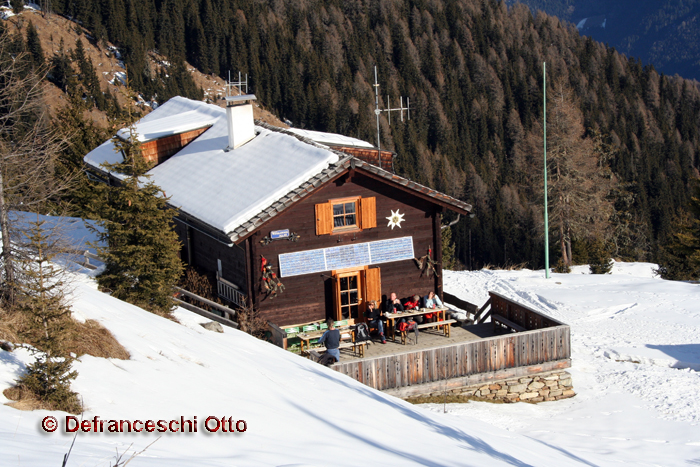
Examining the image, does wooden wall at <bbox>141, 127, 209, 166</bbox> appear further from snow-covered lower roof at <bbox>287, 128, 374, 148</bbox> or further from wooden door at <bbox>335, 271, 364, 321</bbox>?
wooden door at <bbox>335, 271, 364, 321</bbox>

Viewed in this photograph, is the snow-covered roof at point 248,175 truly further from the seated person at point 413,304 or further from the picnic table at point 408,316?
the picnic table at point 408,316

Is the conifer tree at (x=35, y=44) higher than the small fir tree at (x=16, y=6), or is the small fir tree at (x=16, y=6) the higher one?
the small fir tree at (x=16, y=6)

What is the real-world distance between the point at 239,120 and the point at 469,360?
960 cm

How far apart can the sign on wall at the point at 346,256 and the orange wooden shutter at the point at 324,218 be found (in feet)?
1.59

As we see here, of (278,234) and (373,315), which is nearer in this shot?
(278,234)

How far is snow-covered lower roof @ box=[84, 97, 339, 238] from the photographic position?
706 inches

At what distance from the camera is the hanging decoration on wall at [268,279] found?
1791 centimetres

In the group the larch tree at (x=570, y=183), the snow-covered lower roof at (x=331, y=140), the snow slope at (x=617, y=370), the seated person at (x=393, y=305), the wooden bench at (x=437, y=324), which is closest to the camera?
the snow slope at (x=617, y=370)

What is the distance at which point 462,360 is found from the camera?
1658 centimetres

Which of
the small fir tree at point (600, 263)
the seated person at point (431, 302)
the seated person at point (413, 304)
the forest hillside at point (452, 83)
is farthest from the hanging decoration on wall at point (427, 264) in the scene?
the forest hillside at point (452, 83)

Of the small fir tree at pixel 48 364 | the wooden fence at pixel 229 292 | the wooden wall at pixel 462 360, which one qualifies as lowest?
the wooden wall at pixel 462 360

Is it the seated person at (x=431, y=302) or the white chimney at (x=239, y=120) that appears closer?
the seated person at (x=431, y=302)

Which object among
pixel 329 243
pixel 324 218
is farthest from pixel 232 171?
pixel 329 243

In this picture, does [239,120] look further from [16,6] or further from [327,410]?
[16,6]
